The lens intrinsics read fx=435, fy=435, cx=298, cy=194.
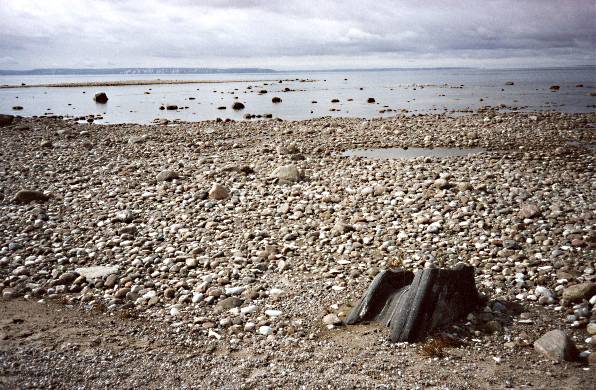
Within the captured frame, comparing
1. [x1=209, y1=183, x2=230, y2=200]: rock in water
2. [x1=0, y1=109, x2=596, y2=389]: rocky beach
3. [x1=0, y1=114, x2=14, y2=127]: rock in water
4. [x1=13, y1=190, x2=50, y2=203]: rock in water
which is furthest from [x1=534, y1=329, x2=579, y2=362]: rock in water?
[x1=0, y1=114, x2=14, y2=127]: rock in water

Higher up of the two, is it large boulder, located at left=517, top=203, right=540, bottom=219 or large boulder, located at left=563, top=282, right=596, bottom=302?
large boulder, located at left=517, top=203, right=540, bottom=219

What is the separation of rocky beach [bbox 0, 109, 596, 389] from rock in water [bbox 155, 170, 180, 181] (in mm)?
78

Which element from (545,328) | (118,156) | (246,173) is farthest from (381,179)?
(118,156)

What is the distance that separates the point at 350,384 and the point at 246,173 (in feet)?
37.8

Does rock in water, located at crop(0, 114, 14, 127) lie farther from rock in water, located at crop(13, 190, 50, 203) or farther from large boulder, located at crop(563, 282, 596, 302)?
large boulder, located at crop(563, 282, 596, 302)

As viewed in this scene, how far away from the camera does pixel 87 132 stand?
2733 cm

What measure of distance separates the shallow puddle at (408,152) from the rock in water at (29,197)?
1205 cm

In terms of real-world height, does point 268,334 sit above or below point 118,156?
below

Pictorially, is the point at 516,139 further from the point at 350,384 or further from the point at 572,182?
the point at 350,384

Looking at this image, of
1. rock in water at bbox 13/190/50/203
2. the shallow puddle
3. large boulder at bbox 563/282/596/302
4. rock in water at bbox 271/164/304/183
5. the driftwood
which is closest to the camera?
the driftwood

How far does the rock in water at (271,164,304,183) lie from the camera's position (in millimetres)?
15047

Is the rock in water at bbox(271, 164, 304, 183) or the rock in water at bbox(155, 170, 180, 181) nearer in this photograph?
the rock in water at bbox(271, 164, 304, 183)

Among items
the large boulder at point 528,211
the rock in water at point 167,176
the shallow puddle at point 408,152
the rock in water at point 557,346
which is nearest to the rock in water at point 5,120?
the rock in water at point 167,176

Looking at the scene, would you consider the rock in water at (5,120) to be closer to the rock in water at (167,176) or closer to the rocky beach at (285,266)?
the rocky beach at (285,266)
